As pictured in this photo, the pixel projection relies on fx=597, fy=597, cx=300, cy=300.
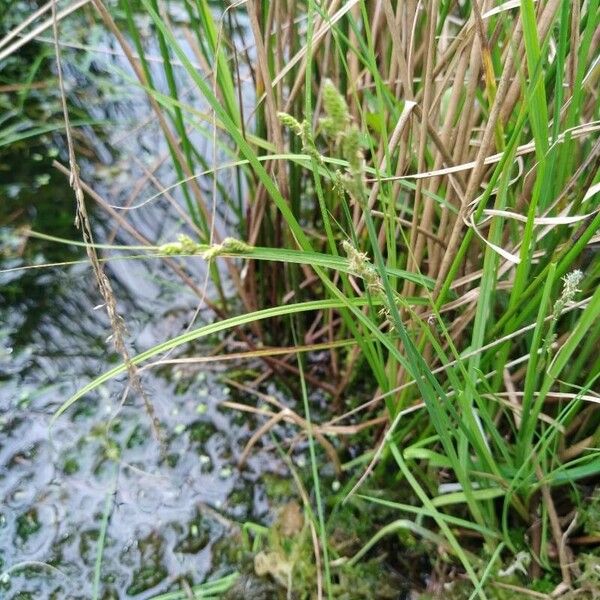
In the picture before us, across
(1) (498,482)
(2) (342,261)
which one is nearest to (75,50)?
(2) (342,261)

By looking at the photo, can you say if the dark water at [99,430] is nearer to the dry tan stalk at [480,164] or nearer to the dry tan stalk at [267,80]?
the dry tan stalk at [267,80]

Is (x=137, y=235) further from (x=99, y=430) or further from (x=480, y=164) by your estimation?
(x=480, y=164)

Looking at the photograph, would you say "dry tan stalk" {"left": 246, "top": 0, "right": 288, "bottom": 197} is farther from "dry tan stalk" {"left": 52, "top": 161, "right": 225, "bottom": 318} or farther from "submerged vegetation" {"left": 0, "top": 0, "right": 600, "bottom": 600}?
"dry tan stalk" {"left": 52, "top": 161, "right": 225, "bottom": 318}

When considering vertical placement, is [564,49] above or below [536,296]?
above

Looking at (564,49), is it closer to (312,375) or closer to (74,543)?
(312,375)

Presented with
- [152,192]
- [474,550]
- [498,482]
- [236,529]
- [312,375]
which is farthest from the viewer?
[152,192]

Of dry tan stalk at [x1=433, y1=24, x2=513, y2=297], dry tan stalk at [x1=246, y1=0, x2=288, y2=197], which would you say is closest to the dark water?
dry tan stalk at [x1=246, y1=0, x2=288, y2=197]
